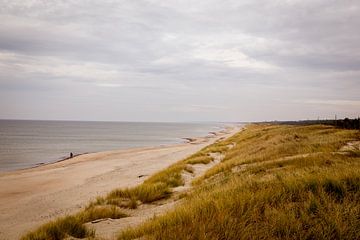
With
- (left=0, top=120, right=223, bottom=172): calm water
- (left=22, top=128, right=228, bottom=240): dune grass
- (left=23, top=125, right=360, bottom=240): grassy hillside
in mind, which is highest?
(left=23, top=125, right=360, bottom=240): grassy hillside

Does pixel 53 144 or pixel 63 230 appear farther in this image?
pixel 53 144

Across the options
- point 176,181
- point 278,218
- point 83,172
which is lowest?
point 83,172

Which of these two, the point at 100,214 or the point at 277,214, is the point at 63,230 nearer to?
the point at 100,214

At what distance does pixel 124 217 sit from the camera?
332 inches

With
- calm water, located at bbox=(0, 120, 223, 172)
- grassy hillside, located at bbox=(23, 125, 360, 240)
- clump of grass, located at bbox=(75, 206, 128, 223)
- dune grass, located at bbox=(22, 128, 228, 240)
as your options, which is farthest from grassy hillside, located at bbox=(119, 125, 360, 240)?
calm water, located at bbox=(0, 120, 223, 172)

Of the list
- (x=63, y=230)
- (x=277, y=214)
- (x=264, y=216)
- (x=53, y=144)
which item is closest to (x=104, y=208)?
(x=63, y=230)

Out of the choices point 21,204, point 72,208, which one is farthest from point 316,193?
point 21,204

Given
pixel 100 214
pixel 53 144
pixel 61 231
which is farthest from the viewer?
pixel 53 144

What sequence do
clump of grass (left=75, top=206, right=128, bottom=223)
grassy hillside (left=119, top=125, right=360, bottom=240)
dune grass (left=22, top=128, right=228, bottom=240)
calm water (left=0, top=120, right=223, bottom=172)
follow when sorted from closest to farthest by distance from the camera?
grassy hillside (left=119, top=125, right=360, bottom=240) → dune grass (left=22, top=128, right=228, bottom=240) → clump of grass (left=75, top=206, right=128, bottom=223) → calm water (left=0, top=120, right=223, bottom=172)

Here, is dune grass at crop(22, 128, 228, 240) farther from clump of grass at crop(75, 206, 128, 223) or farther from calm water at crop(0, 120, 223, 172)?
calm water at crop(0, 120, 223, 172)

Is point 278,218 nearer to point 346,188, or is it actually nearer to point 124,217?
point 346,188

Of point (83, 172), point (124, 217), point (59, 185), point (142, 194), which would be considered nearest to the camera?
point (124, 217)

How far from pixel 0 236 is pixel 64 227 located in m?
3.05

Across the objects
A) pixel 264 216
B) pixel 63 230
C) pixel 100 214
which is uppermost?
pixel 264 216
